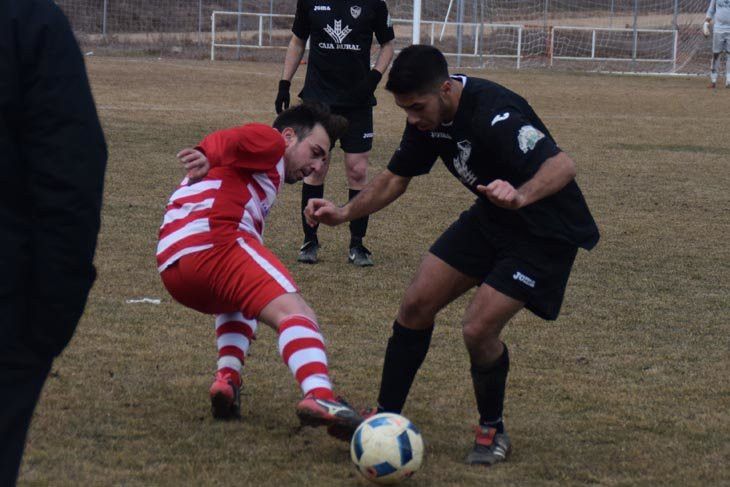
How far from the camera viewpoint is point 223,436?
15.4ft

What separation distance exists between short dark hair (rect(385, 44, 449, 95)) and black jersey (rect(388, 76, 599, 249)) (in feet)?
0.53

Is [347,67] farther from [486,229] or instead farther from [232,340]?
[486,229]

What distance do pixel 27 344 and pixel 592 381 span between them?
3.50 m

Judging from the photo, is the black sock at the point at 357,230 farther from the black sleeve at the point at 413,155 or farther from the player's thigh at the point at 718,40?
the player's thigh at the point at 718,40

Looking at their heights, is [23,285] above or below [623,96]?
above

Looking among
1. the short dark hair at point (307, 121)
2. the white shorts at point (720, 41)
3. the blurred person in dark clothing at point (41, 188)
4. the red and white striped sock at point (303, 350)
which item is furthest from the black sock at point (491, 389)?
the white shorts at point (720, 41)

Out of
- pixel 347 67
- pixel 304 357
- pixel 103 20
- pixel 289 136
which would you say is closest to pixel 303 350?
pixel 304 357

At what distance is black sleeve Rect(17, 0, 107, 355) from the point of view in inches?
99.8

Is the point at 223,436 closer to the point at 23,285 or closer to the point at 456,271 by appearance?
the point at 456,271

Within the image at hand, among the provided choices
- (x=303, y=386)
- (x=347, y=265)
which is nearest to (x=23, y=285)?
(x=303, y=386)

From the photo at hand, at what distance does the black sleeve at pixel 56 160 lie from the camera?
8.32 ft

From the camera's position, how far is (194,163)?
442 centimetres

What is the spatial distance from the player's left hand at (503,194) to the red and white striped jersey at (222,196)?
102cm

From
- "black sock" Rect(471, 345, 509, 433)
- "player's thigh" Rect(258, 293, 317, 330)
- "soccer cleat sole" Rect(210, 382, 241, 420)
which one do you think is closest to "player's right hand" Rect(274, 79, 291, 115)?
"soccer cleat sole" Rect(210, 382, 241, 420)
